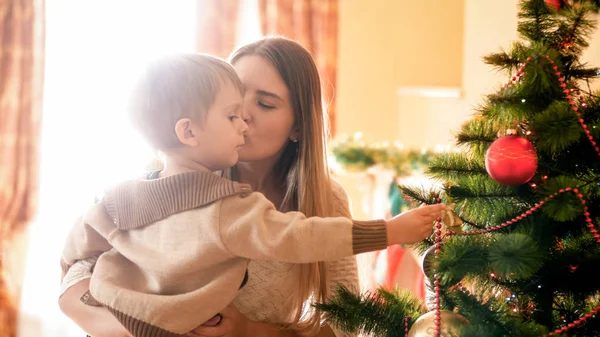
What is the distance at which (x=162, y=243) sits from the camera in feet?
4.13

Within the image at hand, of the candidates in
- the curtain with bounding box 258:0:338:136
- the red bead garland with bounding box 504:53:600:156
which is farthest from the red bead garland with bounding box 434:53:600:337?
the curtain with bounding box 258:0:338:136

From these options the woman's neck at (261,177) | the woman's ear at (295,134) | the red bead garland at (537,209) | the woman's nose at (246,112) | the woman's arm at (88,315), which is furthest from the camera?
the woman's neck at (261,177)

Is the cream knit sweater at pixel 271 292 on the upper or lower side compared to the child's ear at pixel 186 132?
lower

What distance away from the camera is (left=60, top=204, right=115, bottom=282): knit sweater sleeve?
137cm

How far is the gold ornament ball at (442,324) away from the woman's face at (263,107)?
2.23 ft

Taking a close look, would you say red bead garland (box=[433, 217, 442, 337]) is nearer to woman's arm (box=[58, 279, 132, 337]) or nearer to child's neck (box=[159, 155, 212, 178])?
child's neck (box=[159, 155, 212, 178])

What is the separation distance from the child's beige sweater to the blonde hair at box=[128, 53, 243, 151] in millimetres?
102

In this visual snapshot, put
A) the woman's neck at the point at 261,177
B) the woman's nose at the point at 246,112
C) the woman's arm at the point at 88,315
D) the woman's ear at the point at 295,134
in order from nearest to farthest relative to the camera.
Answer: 1. the woman's arm at the point at 88,315
2. the woman's nose at the point at 246,112
3. the woman's ear at the point at 295,134
4. the woman's neck at the point at 261,177

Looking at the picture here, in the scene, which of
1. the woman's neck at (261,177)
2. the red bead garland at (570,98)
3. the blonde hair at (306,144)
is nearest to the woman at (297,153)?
the blonde hair at (306,144)

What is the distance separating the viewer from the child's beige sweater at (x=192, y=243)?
46.6 inches

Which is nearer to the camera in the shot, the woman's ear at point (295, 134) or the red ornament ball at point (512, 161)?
the red ornament ball at point (512, 161)

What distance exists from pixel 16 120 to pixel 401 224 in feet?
10.5

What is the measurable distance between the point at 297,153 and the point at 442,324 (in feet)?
2.54

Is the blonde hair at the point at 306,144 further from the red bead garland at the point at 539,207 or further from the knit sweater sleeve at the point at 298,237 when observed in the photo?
the red bead garland at the point at 539,207
